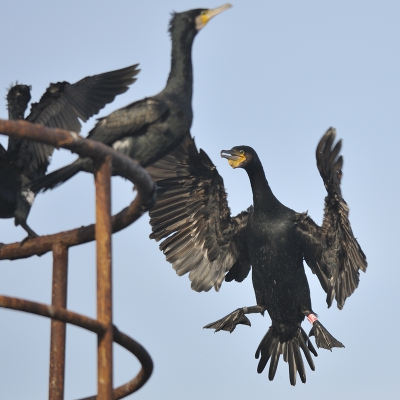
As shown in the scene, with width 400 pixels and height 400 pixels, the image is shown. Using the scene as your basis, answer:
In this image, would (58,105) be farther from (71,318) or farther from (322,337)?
(322,337)

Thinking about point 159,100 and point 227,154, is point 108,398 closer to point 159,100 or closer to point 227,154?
point 159,100

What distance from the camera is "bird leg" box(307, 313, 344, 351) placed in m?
10.8

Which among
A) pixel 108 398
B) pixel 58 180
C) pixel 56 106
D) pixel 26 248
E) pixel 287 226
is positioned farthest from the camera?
pixel 287 226

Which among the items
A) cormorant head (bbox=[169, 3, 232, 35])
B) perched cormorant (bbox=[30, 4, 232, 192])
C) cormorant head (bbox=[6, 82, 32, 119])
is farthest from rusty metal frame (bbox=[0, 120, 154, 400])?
cormorant head (bbox=[6, 82, 32, 119])

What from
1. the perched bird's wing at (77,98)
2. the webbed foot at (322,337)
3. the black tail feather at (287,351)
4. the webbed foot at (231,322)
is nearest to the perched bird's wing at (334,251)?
the webbed foot at (322,337)

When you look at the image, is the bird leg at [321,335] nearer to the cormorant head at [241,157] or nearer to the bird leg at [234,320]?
the bird leg at [234,320]

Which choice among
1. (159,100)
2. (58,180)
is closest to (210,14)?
(159,100)

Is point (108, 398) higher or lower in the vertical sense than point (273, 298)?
lower

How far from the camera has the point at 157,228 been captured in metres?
11.6

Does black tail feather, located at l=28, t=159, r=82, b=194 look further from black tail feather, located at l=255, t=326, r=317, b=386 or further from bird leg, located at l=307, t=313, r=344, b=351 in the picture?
black tail feather, located at l=255, t=326, r=317, b=386

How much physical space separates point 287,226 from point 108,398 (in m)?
7.14

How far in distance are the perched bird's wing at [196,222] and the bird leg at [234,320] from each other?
0.48 m

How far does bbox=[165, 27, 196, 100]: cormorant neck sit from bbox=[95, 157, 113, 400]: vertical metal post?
255 centimetres

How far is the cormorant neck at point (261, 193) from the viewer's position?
11.1 meters
